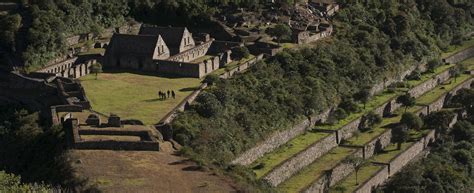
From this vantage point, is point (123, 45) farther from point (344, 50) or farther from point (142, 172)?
point (142, 172)

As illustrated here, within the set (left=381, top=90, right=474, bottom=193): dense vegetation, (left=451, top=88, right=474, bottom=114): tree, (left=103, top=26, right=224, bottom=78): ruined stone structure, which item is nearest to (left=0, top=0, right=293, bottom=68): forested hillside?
(left=103, top=26, right=224, bottom=78): ruined stone structure

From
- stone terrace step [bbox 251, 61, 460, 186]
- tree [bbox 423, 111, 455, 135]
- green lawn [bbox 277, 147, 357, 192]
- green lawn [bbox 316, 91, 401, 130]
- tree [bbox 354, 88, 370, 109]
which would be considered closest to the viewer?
green lawn [bbox 277, 147, 357, 192]

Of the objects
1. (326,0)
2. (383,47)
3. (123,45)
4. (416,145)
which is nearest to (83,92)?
(123,45)

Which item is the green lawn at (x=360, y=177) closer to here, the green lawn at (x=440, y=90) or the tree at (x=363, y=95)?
the tree at (x=363, y=95)

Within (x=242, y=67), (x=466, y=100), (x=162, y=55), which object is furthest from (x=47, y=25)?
(x=466, y=100)

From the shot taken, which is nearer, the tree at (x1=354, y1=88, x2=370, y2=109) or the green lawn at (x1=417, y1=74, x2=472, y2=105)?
the tree at (x1=354, y1=88, x2=370, y2=109)

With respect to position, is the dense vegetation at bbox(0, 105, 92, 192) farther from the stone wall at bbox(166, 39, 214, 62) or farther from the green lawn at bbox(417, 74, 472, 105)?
the green lawn at bbox(417, 74, 472, 105)

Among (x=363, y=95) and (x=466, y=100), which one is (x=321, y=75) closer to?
(x=363, y=95)
